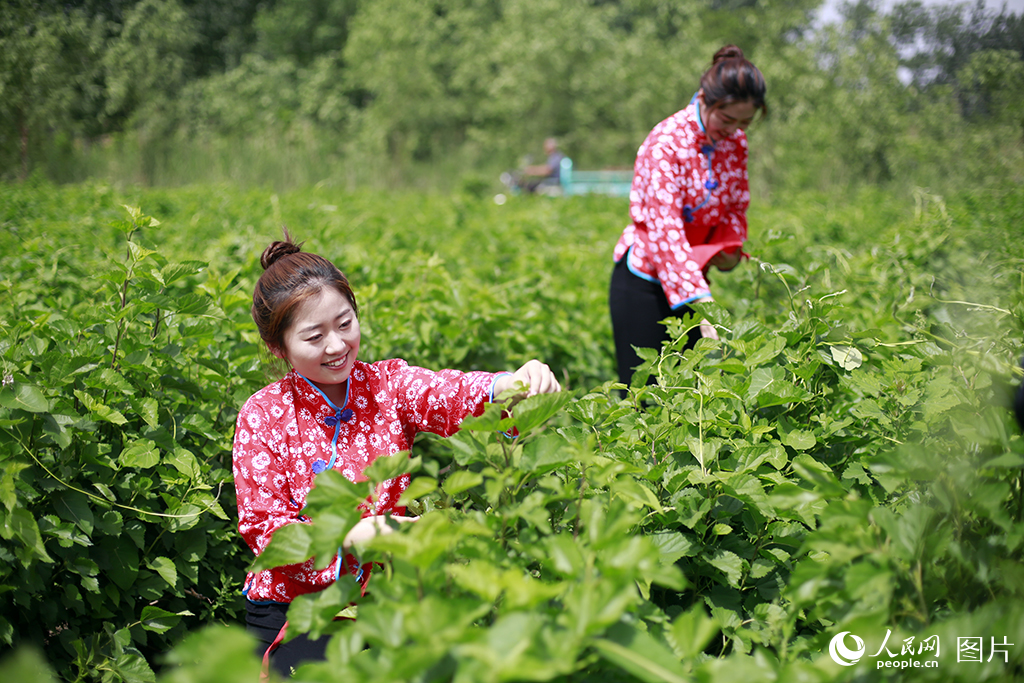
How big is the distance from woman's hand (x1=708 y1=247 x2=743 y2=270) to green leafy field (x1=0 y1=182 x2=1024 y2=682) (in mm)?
88

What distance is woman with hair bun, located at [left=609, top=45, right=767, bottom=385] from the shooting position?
98.0 inches

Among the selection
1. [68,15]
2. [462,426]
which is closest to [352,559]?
[462,426]

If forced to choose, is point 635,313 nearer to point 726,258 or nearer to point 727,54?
point 726,258

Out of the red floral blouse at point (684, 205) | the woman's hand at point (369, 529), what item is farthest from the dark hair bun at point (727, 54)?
the woman's hand at point (369, 529)

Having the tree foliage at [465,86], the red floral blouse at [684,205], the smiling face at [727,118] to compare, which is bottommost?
the red floral blouse at [684,205]

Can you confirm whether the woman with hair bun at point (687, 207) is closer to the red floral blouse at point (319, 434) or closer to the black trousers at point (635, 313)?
the black trousers at point (635, 313)

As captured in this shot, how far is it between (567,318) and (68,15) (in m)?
6.17

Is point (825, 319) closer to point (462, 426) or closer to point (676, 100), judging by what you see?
point (462, 426)

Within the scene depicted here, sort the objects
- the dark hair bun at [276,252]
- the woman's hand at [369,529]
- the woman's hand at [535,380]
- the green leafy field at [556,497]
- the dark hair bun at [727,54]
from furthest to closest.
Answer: the dark hair bun at [727,54], the dark hair bun at [276,252], the woman's hand at [535,380], the woman's hand at [369,529], the green leafy field at [556,497]

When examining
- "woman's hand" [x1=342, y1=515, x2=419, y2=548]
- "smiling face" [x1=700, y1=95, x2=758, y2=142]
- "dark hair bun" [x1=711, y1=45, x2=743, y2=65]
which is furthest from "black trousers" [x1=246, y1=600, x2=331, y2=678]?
"dark hair bun" [x1=711, y1=45, x2=743, y2=65]

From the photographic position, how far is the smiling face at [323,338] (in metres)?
1.71

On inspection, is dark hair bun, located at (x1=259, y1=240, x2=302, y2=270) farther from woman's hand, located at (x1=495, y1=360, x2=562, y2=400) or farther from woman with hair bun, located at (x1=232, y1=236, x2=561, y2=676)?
woman's hand, located at (x1=495, y1=360, x2=562, y2=400)

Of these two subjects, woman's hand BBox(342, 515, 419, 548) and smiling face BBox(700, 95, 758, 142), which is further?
smiling face BBox(700, 95, 758, 142)

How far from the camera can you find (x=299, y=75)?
2908 centimetres
